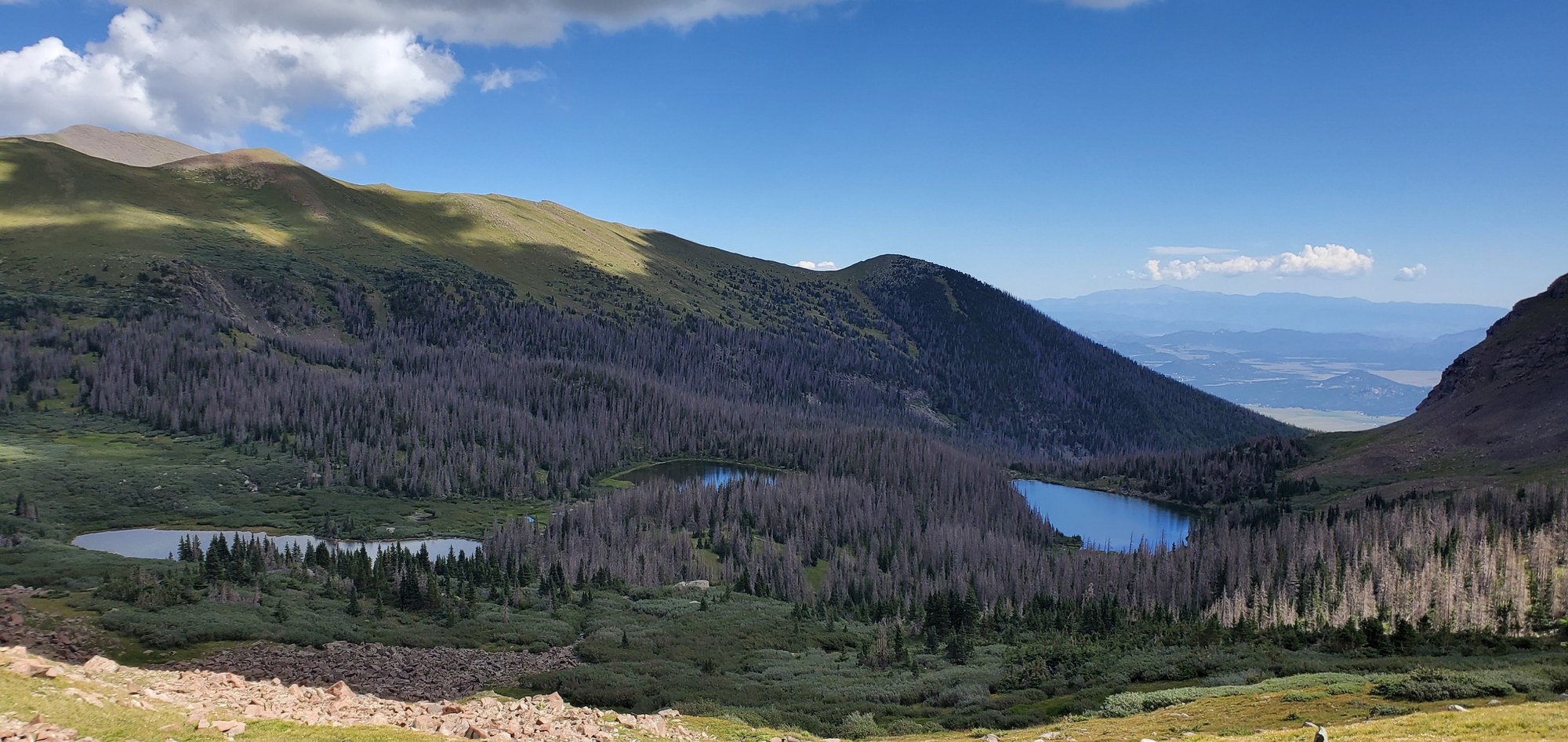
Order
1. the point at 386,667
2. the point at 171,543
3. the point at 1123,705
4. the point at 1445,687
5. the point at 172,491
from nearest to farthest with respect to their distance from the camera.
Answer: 1. the point at 1445,687
2. the point at 1123,705
3. the point at 386,667
4. the point at 171,543
5. the point at 172,491

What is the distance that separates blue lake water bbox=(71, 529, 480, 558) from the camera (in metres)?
125

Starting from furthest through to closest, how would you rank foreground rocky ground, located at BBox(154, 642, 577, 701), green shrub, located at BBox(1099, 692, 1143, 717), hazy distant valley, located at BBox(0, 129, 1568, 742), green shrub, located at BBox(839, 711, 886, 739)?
foreground rocky ground, located at BBox(154, 642, 577, 701) < green shrub, located at BBox(839, 711, 886, 739) < green shrub, located at BBox(1099, 692, 1143, 717) < hazy distant valley, located at BBox(0, 129, 1568, 742)

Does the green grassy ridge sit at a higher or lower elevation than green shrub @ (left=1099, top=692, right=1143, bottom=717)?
lower

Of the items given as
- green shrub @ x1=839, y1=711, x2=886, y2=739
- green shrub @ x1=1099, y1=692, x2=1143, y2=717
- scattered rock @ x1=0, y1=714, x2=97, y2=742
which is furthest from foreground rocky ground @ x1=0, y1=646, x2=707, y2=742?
green shrub @ x1=1099, y1=692, x2=1143, y2=717

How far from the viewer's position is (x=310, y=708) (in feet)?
131

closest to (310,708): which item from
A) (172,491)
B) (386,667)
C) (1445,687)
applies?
(386,667)

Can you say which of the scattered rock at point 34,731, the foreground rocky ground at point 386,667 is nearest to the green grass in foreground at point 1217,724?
the scattered rock at point 34,731

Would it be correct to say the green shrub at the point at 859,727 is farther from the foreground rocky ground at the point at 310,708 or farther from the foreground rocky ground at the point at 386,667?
the foreground rocky ground at the point at 386,667

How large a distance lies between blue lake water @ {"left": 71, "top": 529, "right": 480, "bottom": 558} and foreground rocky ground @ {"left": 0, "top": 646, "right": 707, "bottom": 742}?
271 ft

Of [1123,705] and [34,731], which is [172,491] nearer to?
[34,731]

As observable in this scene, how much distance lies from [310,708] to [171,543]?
11606 cm

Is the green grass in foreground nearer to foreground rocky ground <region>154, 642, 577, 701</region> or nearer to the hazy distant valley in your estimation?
the hazy distant valley

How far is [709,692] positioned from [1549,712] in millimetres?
53926

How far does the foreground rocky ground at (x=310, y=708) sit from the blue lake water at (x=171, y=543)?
82672 mm
